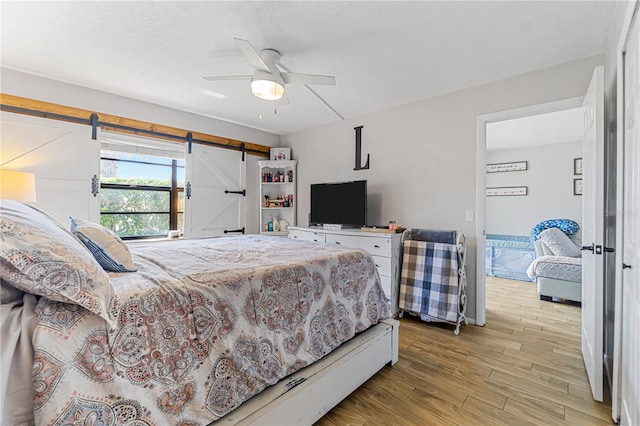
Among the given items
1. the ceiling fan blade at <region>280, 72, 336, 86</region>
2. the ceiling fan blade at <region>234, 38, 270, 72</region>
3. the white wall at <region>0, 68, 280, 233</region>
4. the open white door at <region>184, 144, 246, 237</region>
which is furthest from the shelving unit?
the ceiling fan blade at <region>234, 38, 270, 72</region>

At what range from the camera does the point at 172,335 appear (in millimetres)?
1100

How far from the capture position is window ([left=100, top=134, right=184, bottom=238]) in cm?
356

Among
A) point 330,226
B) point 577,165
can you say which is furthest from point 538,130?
point 330,226

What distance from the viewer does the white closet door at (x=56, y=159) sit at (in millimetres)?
2807

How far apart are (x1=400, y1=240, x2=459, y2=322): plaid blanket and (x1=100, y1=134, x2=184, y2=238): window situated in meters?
3.17

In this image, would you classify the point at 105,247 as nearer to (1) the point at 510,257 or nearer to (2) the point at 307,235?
(2) the point at 307,235

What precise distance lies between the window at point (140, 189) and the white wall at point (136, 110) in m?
0.38

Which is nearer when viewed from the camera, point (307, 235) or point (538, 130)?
point (307, 235)

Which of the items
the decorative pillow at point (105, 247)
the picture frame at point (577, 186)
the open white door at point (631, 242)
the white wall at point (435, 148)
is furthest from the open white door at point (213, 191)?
the picture frame at point (577, 186)

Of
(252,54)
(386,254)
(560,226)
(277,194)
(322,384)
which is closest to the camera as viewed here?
(322,384)

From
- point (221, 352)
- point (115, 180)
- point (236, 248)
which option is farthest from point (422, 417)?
point (115, 180)

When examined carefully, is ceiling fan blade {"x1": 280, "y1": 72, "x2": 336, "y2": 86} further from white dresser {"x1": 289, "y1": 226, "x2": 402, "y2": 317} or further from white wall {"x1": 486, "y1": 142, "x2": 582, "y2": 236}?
white wall {"x1": 486, "y1": 142, "x2": 582, "y2": 236}

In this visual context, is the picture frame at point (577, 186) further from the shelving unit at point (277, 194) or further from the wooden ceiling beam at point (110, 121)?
the wooden ceiling beam at point (110, 121)

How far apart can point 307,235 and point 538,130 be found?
3.97 metres
